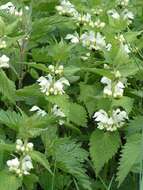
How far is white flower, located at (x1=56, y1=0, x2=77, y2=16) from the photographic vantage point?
12.8ft

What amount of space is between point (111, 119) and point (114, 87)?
0.16 meters

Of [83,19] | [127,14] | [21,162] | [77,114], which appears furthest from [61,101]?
[127,14]

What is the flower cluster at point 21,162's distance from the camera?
281 cm

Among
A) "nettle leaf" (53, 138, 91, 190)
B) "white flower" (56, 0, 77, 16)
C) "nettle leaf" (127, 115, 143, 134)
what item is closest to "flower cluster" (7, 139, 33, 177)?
"nettle leaf" (53, 138, 91, 190)

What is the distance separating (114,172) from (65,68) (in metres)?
0.66

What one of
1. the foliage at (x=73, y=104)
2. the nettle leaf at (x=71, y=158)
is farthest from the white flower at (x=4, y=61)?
the nettle leaf at (x=71, y=158)

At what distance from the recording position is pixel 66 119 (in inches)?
126

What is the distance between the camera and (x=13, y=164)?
2832 millimetres

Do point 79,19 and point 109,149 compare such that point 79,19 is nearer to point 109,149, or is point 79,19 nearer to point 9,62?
point 9,62

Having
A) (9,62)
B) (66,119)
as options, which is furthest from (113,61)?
(9,62)

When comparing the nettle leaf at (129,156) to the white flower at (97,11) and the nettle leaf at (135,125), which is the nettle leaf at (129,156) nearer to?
the nettle leaf at (135,125)

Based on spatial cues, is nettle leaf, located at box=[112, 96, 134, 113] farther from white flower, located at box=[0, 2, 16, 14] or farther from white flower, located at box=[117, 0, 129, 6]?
white flower, located at box=[117, 0, 129, 6]

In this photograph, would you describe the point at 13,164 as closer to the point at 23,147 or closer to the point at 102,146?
the point at 23,147

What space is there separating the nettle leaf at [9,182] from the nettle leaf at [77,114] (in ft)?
1.63
